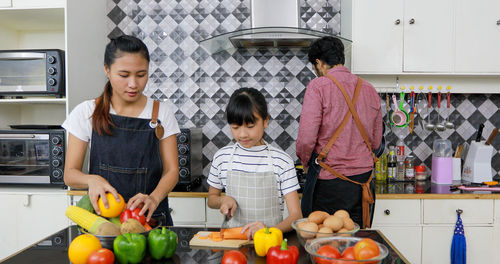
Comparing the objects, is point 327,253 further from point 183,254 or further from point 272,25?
point 272,25

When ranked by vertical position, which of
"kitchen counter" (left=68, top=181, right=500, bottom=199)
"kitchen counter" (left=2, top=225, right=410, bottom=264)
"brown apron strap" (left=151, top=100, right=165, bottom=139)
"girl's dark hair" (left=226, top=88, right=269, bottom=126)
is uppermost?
"girl's dark hair" (left=226, top=88, right=269, bottom=126)

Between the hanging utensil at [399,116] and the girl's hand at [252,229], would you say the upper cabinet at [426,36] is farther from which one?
the girl's hand at [252,229]

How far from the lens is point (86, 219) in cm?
108

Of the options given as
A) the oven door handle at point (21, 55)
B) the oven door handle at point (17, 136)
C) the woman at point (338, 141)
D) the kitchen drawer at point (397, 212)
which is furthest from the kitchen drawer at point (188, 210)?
the oven door handle at point (21, 55)

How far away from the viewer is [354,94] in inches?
75.9

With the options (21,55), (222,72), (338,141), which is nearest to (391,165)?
(338,141)

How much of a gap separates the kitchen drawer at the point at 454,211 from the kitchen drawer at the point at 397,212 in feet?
0.18

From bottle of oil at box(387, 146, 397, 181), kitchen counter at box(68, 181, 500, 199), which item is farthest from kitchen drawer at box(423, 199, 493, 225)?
bottle of oil at box(387, 146, 397, 181)

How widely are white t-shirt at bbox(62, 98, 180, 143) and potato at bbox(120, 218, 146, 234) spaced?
1.79 feet

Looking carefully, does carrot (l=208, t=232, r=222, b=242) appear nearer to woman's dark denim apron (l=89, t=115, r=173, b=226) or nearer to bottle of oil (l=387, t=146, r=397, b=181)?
woman's dark denim apron (l=89, t=115, r=173, b=226)

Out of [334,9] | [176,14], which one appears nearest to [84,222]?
[176,14]

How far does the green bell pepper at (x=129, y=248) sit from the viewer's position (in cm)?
97

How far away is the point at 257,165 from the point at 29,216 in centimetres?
155

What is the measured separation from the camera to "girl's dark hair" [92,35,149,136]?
1396mm
